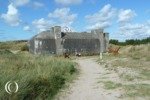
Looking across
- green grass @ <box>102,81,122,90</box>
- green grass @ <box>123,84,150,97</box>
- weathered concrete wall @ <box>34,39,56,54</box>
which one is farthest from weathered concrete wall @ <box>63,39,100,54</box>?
green grass @ <box>123,84,150,97</box>

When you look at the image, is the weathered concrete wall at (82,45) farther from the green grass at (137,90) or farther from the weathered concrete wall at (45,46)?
the green grass at (137,90)

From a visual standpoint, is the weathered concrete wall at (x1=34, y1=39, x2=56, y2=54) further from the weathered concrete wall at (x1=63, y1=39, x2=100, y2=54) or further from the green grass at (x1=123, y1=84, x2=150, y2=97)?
the green grass at (x1=123, y1=84, x2=150, y2=97)

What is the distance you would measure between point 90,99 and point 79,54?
38732 mm

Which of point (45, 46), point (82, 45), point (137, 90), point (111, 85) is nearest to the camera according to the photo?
point (137, 90)

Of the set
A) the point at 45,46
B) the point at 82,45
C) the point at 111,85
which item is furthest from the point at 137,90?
the point at 82,45

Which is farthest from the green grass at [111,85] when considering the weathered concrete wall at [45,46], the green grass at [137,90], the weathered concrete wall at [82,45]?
the weathered concrete wall at [82,45]

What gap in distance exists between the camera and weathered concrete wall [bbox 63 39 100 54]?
166 ft

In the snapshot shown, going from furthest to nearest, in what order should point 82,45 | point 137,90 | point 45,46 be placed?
point 82,45, point 45,46, point 137,90

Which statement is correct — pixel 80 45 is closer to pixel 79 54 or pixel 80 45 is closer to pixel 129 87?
pixel 79 54

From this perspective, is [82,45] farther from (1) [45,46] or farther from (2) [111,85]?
(2) [111,85]

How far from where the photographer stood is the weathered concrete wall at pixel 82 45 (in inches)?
1993

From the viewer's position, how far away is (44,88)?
460 inches

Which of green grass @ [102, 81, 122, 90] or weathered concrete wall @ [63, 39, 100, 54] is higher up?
weathered concrete wall @ [63, 39, 100, 54]

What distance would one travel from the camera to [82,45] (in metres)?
51.8
